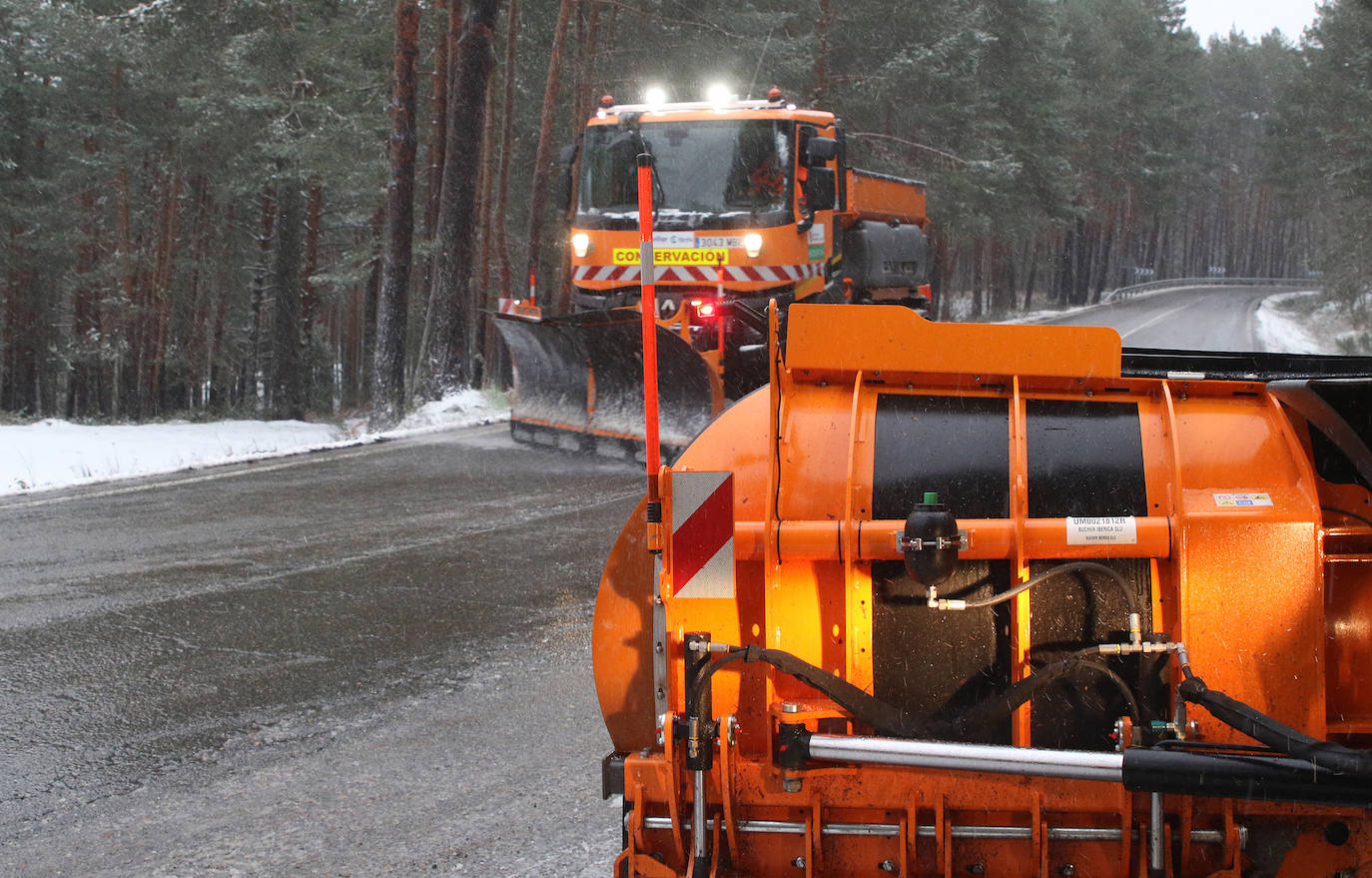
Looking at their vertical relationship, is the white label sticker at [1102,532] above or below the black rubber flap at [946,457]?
below

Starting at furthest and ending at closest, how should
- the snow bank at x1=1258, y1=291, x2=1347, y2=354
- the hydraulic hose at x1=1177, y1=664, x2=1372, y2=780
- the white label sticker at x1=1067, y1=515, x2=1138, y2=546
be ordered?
→ the snow bank at x1=1258, y1=291, x2=1347, y2=354 < the white label sticker at x1=1067, y1=515, x2=1138, y2=546 < the hydraulic hose at x1=1177, y1=664, x2=1372, y2=780

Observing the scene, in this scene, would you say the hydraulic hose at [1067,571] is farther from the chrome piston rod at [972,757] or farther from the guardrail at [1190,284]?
the guardrail at [1190,284]

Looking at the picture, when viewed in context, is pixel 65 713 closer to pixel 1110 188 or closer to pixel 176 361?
pixel 176 361

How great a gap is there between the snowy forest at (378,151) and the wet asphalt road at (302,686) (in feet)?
29.2

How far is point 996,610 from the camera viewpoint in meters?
3.03

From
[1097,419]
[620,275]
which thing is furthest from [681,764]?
[620,275]

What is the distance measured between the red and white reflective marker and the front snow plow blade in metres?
8.04

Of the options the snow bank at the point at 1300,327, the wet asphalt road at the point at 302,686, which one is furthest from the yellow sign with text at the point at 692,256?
the snow bank at the point at 1300,327

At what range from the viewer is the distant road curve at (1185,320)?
106ft

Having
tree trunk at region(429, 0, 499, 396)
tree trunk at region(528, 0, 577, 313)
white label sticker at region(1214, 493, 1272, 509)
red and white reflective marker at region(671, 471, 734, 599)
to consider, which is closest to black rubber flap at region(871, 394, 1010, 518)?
red and white reflective marker at region(671, 471, 734, 599)

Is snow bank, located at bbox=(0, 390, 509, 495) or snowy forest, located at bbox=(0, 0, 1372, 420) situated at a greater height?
snowy forest, located at bbox=(0, 0, 1372, 420)

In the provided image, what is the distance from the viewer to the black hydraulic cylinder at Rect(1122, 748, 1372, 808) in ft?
8.14

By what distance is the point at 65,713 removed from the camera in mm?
5270

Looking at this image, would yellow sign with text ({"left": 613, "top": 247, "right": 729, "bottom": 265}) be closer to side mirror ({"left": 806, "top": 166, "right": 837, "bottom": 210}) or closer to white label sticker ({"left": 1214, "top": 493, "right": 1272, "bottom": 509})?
side mirror ({"left": 806, "top": 166, "right": 837, "bottom": 210})
